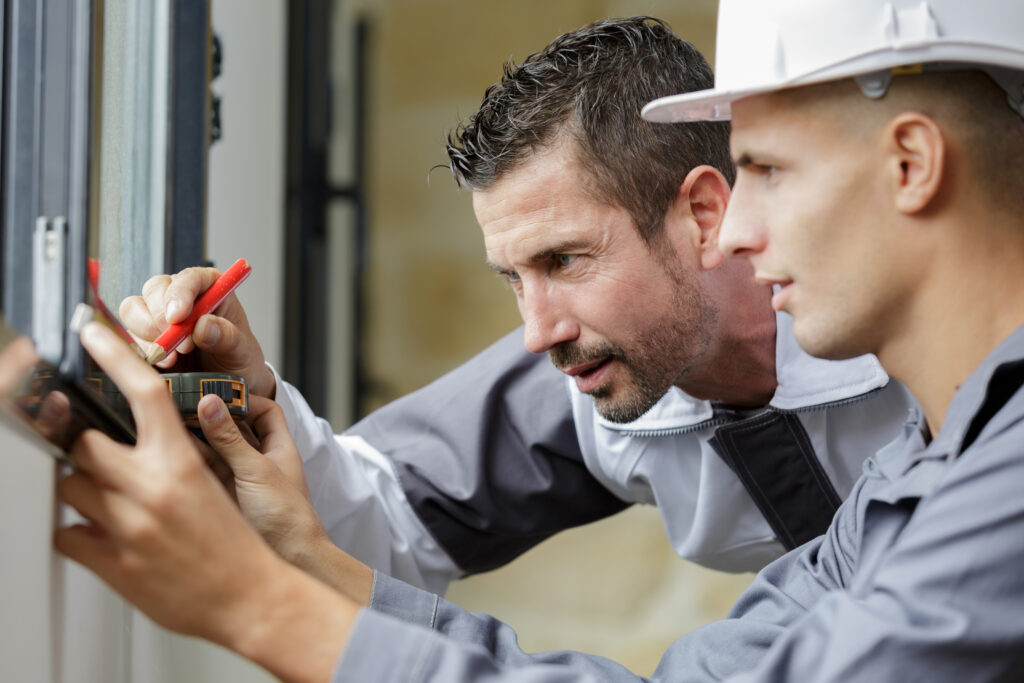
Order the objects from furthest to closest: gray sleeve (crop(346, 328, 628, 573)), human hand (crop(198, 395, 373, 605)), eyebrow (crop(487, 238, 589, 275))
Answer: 1. gray sleeve (crop(346, 328, 628, 573))
2. eyebrow (crop(487, 238, 589, 275))
3. human hand (crop(198, 395, 373, 605))

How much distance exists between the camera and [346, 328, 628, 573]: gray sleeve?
1.30 m

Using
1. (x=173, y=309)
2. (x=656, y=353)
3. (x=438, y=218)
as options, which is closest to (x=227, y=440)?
(x=173, y=309)

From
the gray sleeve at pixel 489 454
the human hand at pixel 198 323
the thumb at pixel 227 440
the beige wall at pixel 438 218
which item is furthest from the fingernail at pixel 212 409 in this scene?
the beige wall at pixel 438 218

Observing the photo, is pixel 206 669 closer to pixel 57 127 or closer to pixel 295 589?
pixel 295 589

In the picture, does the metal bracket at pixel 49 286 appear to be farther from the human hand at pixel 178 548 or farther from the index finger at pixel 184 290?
the index finger at pixel 184 290

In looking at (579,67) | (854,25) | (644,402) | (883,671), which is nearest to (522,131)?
(579,67)

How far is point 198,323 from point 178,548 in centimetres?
36

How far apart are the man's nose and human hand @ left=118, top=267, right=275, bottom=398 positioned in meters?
0.27

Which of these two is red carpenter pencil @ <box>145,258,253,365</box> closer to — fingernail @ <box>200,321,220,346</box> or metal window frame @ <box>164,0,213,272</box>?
fingernail @ <box>200,321,220,346</box>

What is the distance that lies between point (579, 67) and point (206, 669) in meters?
0.74

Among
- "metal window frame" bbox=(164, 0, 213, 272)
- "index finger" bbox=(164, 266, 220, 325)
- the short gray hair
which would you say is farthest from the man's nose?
"metal window frame" bbox=(164, 0, 213, 272)

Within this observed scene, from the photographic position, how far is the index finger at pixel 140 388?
57 centimetres

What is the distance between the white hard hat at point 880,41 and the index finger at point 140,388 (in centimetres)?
43

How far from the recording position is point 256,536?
2.02 ft
